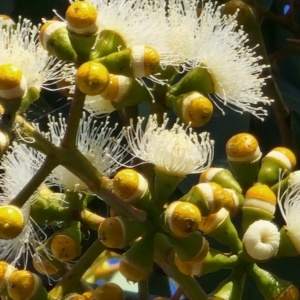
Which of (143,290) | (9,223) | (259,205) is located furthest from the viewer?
(143,290)

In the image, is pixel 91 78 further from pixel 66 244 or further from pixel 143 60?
pixel 66 244

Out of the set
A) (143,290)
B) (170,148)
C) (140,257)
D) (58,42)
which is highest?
(58,42)

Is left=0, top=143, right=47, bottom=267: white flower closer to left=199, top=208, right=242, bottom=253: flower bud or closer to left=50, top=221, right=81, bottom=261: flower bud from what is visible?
left=50, top=221, right=81, bottom=261: flower bud

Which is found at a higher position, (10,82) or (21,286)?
(10,82)

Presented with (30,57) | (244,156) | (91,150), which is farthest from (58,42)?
(244,156)

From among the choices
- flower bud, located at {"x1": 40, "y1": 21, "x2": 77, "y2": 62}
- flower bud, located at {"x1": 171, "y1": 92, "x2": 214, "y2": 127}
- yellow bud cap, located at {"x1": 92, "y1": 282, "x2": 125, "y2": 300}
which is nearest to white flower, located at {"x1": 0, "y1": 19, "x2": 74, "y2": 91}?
flower bud, located at {"x1": 40, "y1": 21, "x2": 77, "y2": 62}

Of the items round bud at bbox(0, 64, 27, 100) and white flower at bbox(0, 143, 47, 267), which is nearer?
round bud at bbox(0, 64, 27, 100)

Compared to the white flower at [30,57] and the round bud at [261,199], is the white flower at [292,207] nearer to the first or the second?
the round bud at [261,199]

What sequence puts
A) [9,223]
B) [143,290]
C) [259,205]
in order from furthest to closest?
[143,290]
[259,205]
[9,223]
